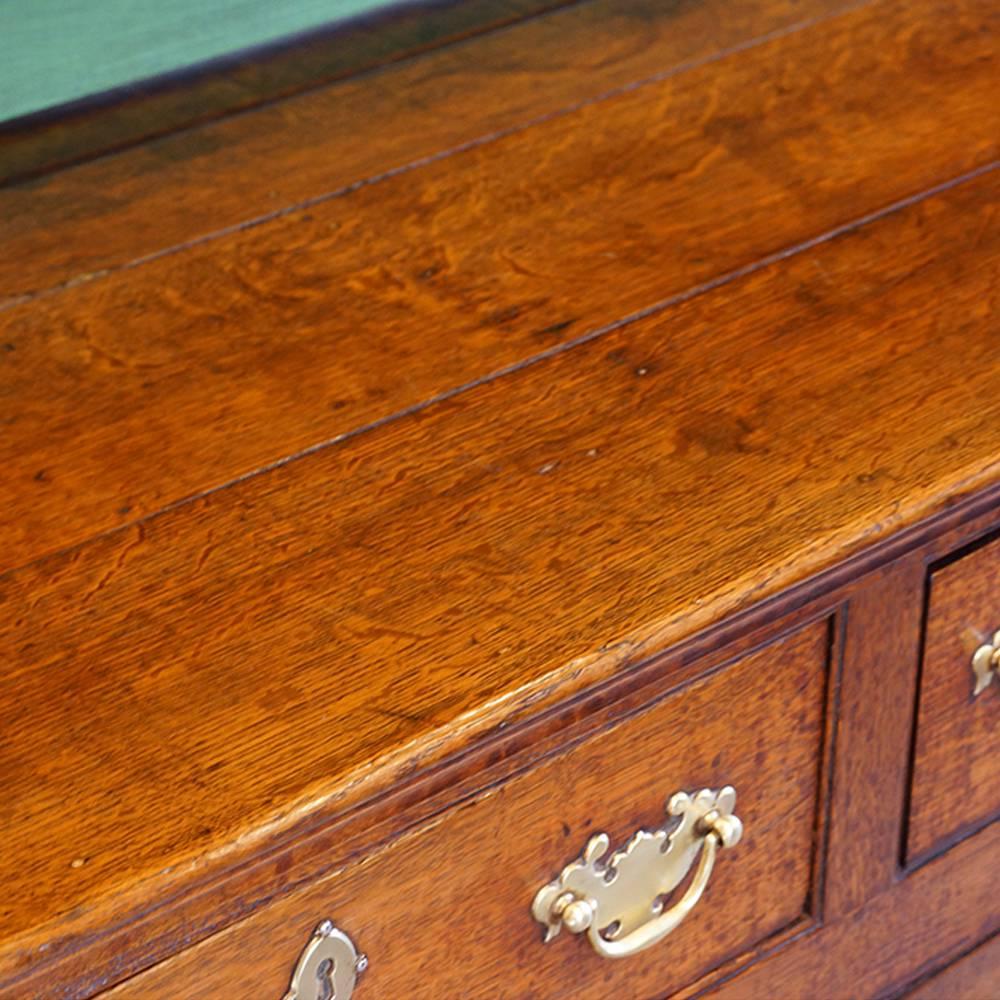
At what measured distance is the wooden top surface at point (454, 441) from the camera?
0.59 meters

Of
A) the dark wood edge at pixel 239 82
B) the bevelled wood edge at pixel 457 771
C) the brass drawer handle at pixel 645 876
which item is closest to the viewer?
the bevelled wood edge at pixel 457 771

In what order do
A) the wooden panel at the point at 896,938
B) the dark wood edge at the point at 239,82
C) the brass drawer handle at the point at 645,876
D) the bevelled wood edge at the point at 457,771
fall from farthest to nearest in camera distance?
the dark wood edge at the point at 239,82 < the wooden panel at the point at 896,938 < the brass drawer handle at the point at 645,876 < the bevelled wood edge at the point at 457,771

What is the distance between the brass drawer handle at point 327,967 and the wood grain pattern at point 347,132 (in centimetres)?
41

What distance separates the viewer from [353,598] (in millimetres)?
640

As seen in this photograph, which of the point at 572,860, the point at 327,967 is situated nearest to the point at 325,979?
the point at 327,967

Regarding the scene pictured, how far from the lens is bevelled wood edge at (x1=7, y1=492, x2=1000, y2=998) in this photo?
0.55 meters

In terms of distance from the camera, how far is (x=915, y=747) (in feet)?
2.61

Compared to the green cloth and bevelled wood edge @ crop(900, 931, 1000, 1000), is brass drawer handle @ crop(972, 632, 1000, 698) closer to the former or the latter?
bevelled wood edge @ crop(900, 931, 1000, 1000)

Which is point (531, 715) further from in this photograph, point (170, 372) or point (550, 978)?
point (170, 372)

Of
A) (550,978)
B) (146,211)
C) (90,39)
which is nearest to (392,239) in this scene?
(146,211)

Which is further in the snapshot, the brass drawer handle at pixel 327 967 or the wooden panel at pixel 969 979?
the wooden panel at pixel 969 979

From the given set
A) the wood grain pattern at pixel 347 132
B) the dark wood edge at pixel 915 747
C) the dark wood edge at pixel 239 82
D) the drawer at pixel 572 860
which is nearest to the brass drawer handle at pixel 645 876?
the drawer at pixel 572 860

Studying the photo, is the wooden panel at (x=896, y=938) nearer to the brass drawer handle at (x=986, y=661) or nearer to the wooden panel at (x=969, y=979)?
the wooden panel at (x=969, y=979)

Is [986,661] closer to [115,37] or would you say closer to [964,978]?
[964,978]
